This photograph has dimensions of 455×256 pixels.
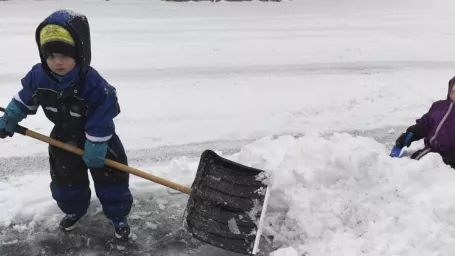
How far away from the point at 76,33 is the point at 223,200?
1357mm

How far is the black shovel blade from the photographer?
287 centimetres

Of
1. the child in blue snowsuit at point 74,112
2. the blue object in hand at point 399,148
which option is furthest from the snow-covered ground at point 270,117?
the child in blue snowsuit at point 74,112

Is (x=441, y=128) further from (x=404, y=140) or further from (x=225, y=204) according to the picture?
(x=225, y=204)

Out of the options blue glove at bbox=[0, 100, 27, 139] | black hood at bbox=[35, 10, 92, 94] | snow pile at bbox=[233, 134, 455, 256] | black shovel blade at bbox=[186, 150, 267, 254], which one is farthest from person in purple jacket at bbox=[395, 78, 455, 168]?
blue glove at bbox=[0, 100, 27, 139]

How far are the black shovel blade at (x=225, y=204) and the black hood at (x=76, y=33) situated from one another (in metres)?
0.98

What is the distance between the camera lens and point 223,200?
3.06 meters

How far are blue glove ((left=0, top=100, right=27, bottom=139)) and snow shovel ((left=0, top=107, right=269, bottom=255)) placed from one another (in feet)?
0.14

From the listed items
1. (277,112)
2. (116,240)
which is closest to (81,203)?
(116,240)

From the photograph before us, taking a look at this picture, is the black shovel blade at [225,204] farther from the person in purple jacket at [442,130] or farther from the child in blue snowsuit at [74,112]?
the person in purple jacket at [442,130]

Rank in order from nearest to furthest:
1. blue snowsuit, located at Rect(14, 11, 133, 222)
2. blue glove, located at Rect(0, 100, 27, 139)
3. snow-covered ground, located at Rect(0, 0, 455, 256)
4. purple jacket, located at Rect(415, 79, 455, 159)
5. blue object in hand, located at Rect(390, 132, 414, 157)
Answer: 1. blue snowsuit, located at Rect(14, 11, 133, 222)
2. blue glove, located at Rect(0, 100, 27, 139)
3. snow-covered ground, located at Rect(0, 0, 455, 256)
4. purple jacket, located at Rect(415, 79, 455, 159)
5. blue object in hand, located at Rect(390, 132, 414, 157)

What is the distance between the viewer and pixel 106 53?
25.2ft

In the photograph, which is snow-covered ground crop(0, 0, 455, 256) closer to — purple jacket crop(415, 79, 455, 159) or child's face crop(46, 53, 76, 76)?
purple jacket crop(415, 79, 455, 159)

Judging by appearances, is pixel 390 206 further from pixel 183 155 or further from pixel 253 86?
pixel 253 86

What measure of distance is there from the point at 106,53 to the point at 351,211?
221 inches
